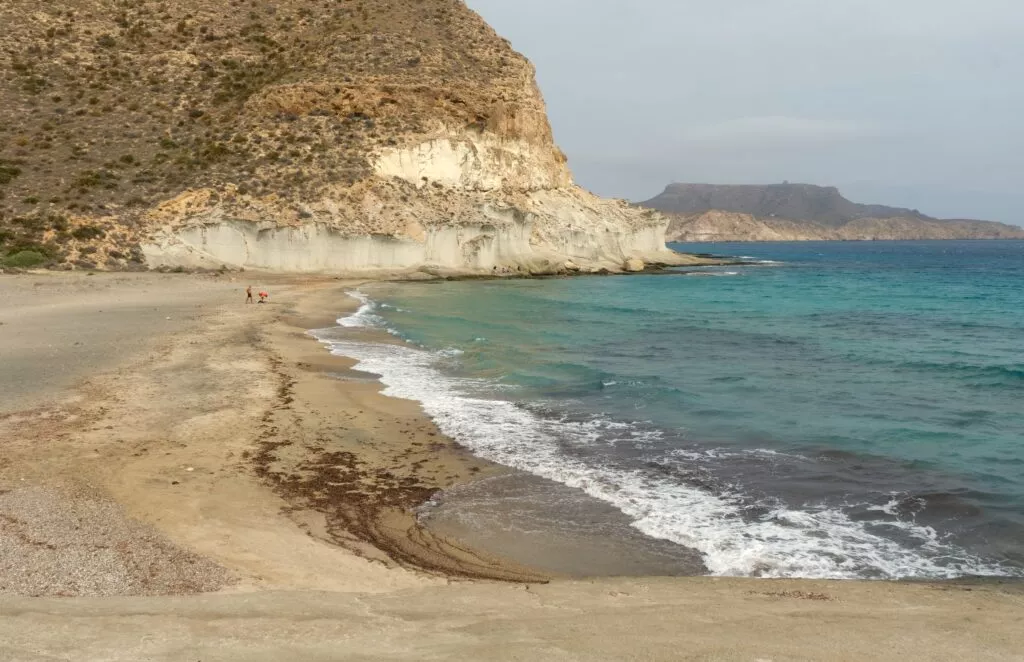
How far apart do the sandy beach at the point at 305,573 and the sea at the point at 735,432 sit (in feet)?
2.48

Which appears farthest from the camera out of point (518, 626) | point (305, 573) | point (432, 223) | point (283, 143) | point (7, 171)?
point (283, 143)

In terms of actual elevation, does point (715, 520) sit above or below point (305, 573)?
below

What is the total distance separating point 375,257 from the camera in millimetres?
46219

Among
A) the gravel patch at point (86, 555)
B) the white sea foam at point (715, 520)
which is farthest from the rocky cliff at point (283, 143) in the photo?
the gravel patch at point (86, 555)

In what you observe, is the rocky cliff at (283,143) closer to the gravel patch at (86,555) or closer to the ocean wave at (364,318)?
the ocean wave at (364,318)

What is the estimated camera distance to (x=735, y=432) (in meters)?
12.2

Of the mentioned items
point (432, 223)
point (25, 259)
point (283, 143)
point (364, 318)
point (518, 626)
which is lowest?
point (364, 318)

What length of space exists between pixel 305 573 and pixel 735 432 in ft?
25.8

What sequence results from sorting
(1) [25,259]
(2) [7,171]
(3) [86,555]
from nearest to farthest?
(3) [86,555]
(1) [25,259]
(2) [7,171]

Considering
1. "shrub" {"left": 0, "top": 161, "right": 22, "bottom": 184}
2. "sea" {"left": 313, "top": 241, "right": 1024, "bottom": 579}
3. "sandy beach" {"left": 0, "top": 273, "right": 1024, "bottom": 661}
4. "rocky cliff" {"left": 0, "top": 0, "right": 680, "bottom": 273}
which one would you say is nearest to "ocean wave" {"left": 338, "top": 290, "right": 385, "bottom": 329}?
"sea" {"left": 313, "top": 241, "right": 1024, "bottom": 579}

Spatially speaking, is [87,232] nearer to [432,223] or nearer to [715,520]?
[432,223]

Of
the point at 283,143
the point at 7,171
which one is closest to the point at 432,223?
the point at 283,143

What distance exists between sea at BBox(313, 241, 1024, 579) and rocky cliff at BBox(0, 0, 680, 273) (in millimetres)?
19053

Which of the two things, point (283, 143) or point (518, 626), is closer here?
point (518, 626)
